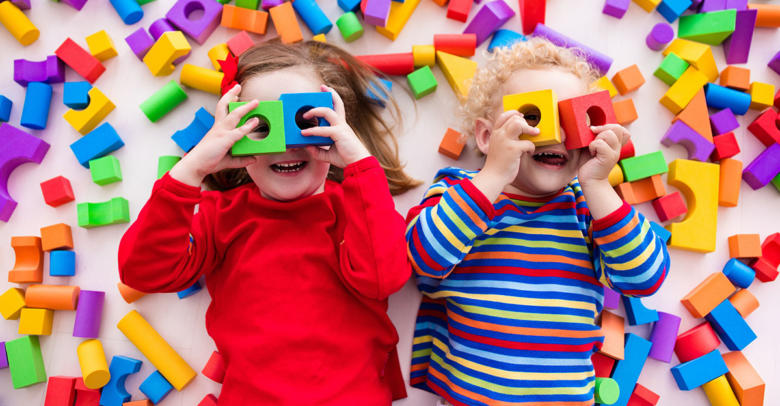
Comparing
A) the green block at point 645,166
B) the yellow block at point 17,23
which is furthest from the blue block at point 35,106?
the green block at point 645,166

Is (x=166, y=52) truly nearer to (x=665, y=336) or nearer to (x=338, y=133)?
(x=338, y=133)

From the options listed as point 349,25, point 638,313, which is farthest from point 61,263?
point 638,313

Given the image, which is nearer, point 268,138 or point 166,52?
point 268,138

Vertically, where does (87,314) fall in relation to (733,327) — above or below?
below

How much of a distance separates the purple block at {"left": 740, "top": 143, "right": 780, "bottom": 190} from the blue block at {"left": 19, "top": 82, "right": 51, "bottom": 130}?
172 centimetres

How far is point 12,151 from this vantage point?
1186 millimetres

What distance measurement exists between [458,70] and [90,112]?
0.89 meters

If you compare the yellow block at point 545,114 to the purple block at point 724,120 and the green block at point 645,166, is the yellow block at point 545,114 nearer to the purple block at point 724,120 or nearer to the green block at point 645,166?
the green block at point 645,166

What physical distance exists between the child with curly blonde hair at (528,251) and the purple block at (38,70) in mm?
949

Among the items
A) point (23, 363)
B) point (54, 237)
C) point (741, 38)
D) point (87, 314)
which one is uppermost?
point (741, 38)

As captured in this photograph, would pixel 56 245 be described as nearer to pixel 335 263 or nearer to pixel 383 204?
pixel 335 263

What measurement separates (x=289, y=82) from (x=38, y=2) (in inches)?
32.9

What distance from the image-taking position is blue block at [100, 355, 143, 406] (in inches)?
44.3

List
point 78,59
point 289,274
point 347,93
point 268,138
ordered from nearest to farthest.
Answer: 1. point 268,138
2. point 289,274
3. point 347,93
4. point 78,59
